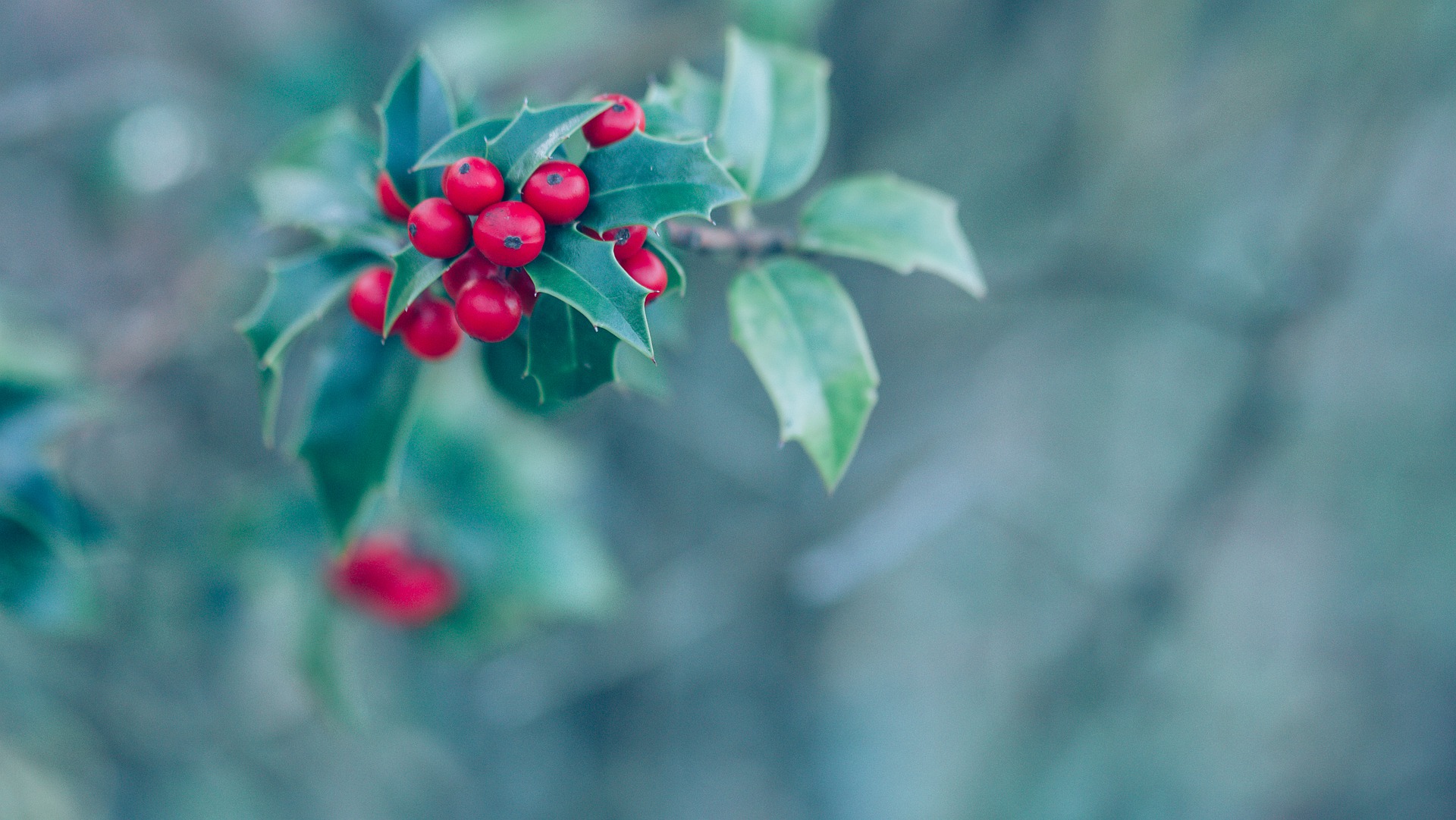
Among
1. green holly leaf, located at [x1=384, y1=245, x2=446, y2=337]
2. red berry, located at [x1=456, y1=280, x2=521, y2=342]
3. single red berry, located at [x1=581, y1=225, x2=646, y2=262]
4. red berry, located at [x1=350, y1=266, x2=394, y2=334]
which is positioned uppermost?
single red berry, located at [x1=581, y1=225, x2=646, y2=262]

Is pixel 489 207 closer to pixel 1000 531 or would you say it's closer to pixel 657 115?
pixel 657 115

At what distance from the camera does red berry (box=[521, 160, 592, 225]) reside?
1.92 ft

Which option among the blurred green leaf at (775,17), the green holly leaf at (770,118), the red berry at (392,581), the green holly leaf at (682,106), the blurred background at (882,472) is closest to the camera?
the green holly leaf at (682,106)

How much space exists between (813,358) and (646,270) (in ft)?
0.57

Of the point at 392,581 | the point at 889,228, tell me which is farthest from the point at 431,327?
the point at 392,581

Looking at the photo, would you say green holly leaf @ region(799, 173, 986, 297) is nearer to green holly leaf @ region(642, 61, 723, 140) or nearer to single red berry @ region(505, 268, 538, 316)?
green holly leaf @ region(642, 61, 723, 140)

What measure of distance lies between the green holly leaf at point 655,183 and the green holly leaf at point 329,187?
0.88 feet

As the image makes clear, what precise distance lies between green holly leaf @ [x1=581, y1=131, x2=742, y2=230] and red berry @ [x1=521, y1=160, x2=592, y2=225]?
0.02 m

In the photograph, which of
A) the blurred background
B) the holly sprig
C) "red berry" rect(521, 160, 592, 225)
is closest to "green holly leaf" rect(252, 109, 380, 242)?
the holly sprig

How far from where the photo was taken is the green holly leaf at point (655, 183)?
0.59 metres

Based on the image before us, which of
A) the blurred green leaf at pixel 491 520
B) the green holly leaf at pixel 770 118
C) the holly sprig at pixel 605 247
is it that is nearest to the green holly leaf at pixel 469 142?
the holly sprig at pixel 605 247

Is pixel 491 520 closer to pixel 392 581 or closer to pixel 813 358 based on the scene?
pixel 392 581

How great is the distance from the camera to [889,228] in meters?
0.80

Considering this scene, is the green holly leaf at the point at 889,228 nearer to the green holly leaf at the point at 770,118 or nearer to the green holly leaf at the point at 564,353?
the green holly leaf at the point at 770,118
